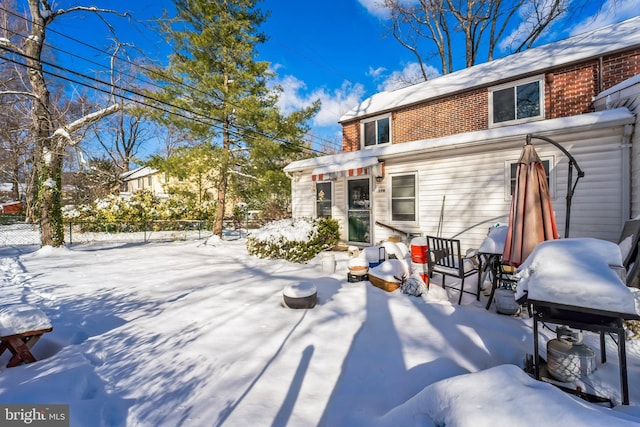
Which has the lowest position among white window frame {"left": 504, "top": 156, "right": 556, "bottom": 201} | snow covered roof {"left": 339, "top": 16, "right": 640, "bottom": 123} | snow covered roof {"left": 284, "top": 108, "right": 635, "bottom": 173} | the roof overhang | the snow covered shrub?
the snow covered shrub

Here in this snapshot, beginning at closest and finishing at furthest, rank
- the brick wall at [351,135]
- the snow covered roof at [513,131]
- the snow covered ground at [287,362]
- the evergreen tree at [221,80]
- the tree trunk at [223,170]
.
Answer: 1. the snow covered ground at [287,362]
2. the snow covered roof at [513,131]
3. the evergreen tree at [221,80]
4. the brick wall at [351,135]
5. the tree trunk at [223,170]

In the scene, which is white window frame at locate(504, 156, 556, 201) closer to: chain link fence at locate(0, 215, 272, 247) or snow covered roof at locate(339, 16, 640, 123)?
snow covered roof at locate(339, 16, 640, 123)

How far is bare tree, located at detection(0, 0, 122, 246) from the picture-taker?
956 centimetres

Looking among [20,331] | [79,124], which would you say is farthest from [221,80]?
[20,331]

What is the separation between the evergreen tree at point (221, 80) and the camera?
1098 cm

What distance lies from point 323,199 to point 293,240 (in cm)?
298

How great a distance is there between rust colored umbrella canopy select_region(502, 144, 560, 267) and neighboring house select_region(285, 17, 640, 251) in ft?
10.5

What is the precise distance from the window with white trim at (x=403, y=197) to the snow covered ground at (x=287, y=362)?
12.3 ft

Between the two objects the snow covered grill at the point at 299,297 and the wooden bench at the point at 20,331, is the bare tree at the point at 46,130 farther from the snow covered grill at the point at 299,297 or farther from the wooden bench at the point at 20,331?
the snow covered grill at the point at 299,297

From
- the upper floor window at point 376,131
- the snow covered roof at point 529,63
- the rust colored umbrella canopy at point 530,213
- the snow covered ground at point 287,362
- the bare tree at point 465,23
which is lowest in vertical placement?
the snow covered ground at point 287,362

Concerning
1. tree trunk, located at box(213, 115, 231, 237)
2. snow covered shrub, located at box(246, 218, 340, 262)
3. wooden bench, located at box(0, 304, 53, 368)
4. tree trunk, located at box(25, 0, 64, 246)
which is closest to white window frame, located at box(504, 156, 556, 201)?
snow covered shrub, located at box(246, 218, 340, 262)

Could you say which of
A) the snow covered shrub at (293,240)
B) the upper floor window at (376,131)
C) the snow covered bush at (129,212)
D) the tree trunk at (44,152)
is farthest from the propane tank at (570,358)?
the snow covered bush at (129,212)

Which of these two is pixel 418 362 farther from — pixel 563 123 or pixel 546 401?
pixel 563 123

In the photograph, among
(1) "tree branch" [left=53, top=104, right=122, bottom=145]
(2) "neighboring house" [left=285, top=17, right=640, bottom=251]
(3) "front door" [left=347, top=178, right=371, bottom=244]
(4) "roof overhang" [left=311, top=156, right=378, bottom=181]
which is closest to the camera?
(2) "neighboring house" [left=285, top=17, right=640, bottom=251]
